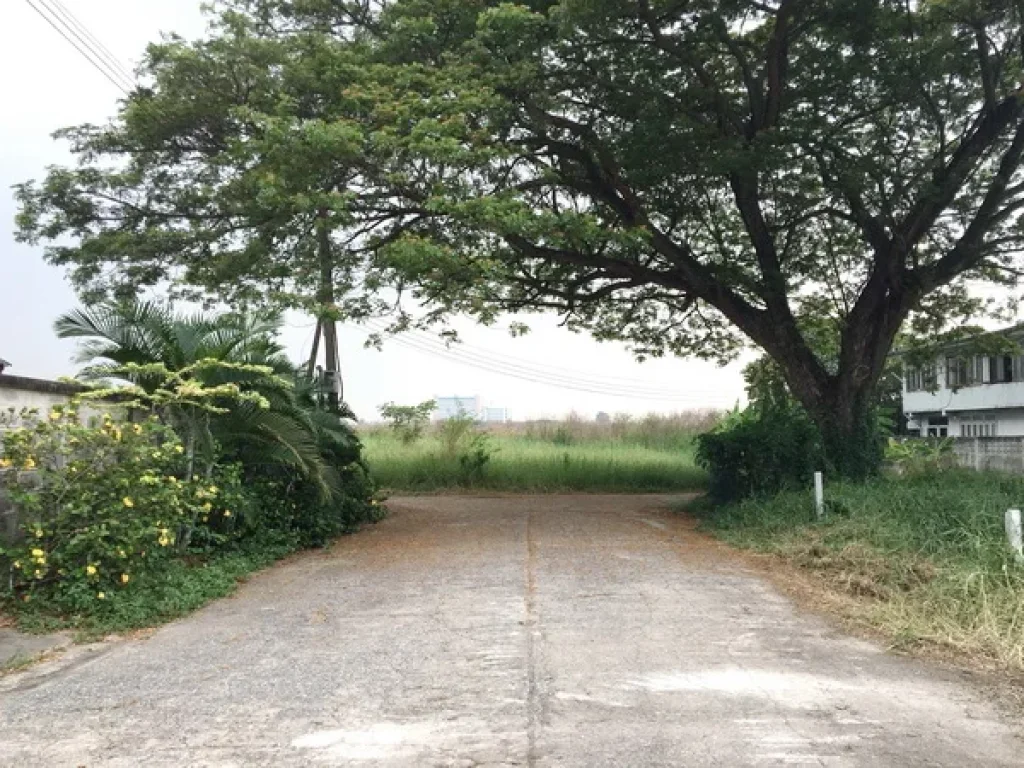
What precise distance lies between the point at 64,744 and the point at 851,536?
25.8ft

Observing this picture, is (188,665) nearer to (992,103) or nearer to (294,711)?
(294,711)

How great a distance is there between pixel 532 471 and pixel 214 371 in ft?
41.2

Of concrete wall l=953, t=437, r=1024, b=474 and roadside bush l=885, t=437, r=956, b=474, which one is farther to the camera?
concrete wall l=953, t=437, r=1024, b=474

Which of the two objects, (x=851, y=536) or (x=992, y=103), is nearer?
(x=851, y=536)

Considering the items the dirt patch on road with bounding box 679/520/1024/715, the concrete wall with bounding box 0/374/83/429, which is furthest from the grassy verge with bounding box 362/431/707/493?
the concrete wall with bounding box 0/374/83/429

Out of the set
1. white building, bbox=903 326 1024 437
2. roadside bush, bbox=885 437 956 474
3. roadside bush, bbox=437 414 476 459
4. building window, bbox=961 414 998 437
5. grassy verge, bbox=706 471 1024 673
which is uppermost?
white building, bbox=903 326 1024 437

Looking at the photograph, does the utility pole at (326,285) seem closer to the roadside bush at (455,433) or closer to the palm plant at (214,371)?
the palm plant at (214,371)

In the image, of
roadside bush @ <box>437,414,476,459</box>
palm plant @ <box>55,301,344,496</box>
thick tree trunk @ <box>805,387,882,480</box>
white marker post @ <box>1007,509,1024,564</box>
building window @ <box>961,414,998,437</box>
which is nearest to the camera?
white marker post @ <box>1007,509,1024,564</box>

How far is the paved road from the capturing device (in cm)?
425

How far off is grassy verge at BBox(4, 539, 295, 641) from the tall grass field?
38.7 feet

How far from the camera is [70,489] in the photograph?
7.48 m

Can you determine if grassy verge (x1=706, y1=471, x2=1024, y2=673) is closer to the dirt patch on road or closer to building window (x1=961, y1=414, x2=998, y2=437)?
the dirt patch on road

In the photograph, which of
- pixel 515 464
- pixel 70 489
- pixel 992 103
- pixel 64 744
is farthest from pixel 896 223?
pixel 64 744

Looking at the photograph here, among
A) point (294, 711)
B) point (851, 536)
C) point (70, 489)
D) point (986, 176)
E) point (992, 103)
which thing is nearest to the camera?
point (294, 711)
